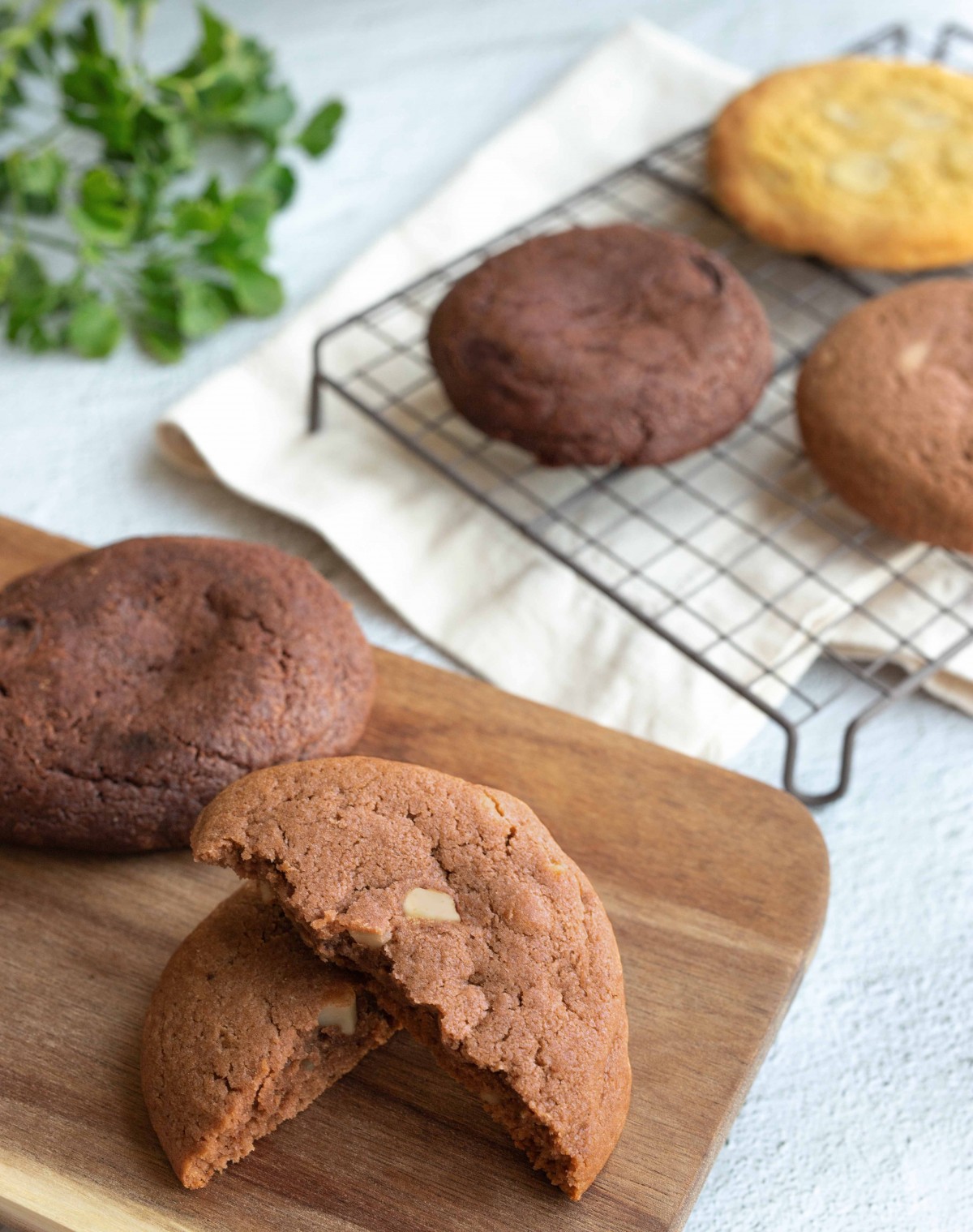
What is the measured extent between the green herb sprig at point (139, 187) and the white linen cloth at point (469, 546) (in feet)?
0.66

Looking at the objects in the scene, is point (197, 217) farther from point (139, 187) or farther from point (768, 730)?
point (768, 730)

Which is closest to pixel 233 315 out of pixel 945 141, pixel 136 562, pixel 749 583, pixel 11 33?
pixel 11 33

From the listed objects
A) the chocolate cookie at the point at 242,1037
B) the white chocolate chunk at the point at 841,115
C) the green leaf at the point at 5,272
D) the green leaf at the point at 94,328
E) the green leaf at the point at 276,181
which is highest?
the white chocolate chunk at the point at 841,115

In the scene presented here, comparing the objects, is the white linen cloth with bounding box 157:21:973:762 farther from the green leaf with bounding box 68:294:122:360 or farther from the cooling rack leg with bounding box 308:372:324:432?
the green leaf with bounding box 68:294:122:360

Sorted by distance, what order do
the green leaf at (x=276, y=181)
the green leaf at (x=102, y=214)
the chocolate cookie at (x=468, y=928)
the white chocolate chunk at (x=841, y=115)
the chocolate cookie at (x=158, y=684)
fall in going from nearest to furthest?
the chocolate cookie at (x=468, y=928) < the chocolate cookie at (x=158, y=684) < the green leaf at (x=102, y=214) < the white chocolate chunk at (x=841, y=115) < the green leaf at (x=276, y=181)

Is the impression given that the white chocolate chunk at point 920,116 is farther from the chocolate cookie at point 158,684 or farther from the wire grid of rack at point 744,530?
the chocolate cookie at point 158,684

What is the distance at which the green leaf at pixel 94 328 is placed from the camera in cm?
264

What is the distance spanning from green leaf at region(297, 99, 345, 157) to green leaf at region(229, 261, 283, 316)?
39 cm

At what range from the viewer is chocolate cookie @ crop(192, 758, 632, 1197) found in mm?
1429

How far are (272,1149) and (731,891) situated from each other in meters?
0.64

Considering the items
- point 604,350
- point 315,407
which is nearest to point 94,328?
point 315,407

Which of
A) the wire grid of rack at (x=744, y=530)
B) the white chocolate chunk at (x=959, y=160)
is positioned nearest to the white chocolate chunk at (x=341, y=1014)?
the wire grid of rack at (x=744, y=530)

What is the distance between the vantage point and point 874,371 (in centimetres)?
225

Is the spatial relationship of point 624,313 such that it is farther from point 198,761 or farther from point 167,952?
point 167,952
